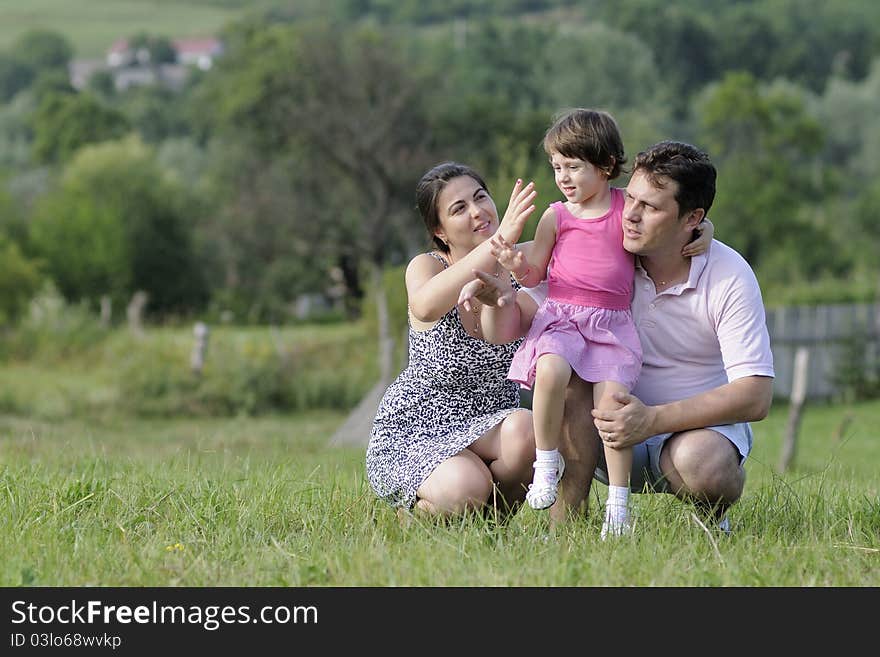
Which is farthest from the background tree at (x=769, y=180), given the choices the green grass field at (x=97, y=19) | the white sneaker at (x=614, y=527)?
the green grass field at (x=97, y=19)

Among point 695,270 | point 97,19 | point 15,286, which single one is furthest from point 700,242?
point 97,19

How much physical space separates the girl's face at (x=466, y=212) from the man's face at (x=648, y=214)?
47 centimetres

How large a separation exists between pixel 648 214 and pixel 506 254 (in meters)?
0.51

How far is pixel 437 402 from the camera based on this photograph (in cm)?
421

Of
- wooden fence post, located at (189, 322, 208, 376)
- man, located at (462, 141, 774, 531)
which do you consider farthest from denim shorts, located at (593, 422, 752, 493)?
wooden fence post, located at (189, 322, 208, 376)

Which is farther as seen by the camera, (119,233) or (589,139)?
(119,233)

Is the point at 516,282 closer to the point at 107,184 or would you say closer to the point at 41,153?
the point at 107,184

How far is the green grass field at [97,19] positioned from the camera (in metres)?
72.1

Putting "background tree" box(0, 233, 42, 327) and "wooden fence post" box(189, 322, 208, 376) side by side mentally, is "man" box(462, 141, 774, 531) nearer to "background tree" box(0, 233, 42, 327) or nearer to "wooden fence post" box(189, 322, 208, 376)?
"wooden fence post" box(189, 322, 208, 376)

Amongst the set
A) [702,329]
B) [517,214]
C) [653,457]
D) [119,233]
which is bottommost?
[119,233]

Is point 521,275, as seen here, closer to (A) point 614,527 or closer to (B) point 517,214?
(B) point 517,214

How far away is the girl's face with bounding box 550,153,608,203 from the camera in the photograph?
3.84 metres

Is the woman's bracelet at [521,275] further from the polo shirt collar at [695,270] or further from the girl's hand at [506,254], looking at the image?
the polo shirt collar at [695,270]

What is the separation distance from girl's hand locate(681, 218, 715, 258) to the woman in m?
0.66
